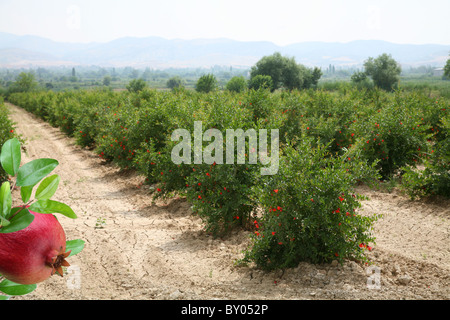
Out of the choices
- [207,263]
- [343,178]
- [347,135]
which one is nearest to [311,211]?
[343,178]

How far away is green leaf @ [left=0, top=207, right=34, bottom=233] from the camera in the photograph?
1.63 ft

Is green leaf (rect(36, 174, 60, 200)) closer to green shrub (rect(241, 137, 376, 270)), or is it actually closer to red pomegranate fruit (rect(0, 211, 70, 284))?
red pomegranate fruit (rect(0, 211, 70, 284))

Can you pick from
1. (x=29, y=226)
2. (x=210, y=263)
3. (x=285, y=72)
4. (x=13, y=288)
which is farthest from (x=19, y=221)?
(x=285, y=72)

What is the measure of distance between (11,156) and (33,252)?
146mm

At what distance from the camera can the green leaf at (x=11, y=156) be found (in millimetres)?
508

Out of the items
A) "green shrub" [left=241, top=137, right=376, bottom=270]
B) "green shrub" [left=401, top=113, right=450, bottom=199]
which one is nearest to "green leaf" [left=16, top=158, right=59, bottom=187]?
"green shrub" [left=241, top=137, right=376, bottom=270]

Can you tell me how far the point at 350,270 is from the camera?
430cm

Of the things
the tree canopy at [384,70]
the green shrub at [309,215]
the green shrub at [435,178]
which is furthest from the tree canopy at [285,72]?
the green shrub at [309,215]

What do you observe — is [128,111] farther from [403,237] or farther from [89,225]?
[403,237]

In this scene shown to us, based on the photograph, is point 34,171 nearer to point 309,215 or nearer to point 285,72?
point 309,215

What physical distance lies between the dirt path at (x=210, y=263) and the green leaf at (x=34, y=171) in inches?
140

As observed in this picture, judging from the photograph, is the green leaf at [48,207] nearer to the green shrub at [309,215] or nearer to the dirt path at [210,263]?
the dirt path at [210,263]

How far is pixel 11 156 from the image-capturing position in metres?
0.53

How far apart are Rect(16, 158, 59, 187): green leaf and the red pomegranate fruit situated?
0.17 feet
